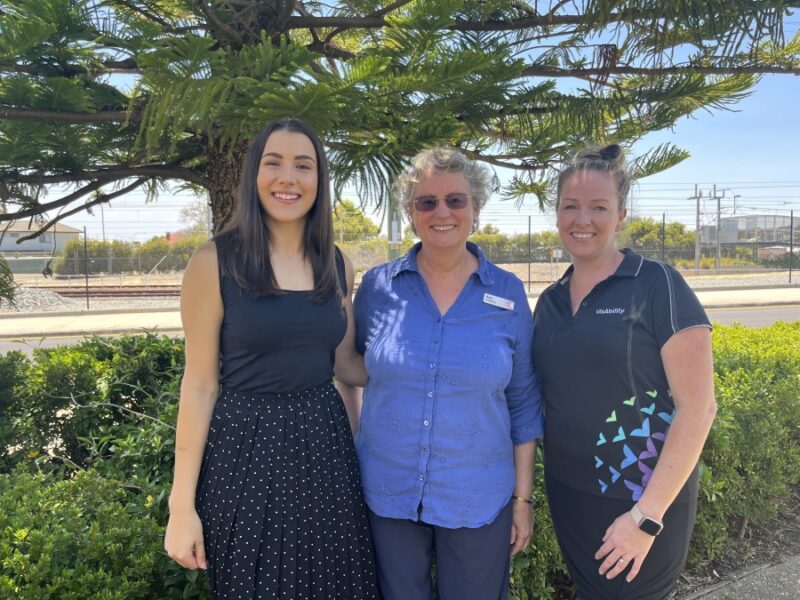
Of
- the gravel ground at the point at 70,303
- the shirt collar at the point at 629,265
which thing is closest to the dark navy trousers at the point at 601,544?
the shirt collar at the point at 629,265

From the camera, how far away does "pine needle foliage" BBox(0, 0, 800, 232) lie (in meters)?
1.80

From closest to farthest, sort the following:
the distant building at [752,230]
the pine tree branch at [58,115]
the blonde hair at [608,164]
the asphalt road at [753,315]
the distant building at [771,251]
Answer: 1. the blonde hair at [608,164]
2. the pine tree branch at [58,115]
3. the asphalt road at [753,315]
4. the distant building at [771,251]
5. the distant building at [752,230]

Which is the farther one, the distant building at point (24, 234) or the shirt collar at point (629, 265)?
the distant building at point (24, 234)

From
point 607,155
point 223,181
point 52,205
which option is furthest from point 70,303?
point 607,155

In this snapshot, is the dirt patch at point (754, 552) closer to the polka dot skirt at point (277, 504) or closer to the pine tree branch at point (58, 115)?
the polka dot skirt at point (277, 504)

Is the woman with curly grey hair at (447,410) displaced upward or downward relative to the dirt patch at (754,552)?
upward

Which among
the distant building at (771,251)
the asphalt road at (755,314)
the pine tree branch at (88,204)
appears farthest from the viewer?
the distant building at (771,251)

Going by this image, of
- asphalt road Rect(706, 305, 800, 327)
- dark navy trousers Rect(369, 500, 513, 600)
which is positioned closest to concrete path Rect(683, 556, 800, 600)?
dark navy trousers Rect(369, 500, 513, 600)

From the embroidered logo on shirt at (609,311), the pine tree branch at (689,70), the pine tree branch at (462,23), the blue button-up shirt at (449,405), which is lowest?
the blue button-up shirt at (449,405)

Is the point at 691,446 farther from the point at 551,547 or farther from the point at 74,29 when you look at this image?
the point at 74,29

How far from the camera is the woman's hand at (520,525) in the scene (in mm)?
1871

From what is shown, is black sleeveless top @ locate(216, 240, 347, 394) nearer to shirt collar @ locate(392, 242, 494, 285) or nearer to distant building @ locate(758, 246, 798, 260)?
shirt collar @ locate(392, 242, 494, 285)

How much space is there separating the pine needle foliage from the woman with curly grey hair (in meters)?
0.47

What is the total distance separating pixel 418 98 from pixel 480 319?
1.01 m
